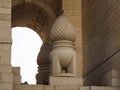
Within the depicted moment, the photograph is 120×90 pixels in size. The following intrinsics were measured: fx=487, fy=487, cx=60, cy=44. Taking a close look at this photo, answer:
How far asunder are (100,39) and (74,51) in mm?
3913

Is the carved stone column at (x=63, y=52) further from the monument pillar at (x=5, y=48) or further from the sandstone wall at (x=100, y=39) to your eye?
the monument pillar at (x=5, y=48)

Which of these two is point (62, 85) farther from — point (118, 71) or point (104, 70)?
point (104, 70)

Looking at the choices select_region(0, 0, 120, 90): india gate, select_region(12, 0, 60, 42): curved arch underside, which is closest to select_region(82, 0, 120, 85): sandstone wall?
select_region(0, 0, 120, 90): india gate

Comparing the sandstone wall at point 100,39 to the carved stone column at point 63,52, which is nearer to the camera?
the carved stone column at point 63,52

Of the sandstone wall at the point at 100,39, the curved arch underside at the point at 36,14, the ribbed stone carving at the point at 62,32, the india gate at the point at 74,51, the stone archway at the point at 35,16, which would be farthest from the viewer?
the stone archway at the point at 35,16

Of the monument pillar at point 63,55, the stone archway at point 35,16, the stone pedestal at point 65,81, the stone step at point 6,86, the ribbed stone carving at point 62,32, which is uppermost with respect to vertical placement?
the stone archway at point 35,16

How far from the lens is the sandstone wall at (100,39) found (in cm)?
1767

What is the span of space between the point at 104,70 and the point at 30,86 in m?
4.79

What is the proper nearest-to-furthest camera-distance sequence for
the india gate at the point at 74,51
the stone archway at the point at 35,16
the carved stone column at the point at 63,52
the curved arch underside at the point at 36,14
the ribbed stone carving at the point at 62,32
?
the india gate at the point at 74,51 < the carved stone column at the point at 63,52 < the ribbed stone carving at the point at 62,32 < the curved arch underside at the point at 36,14 < the stone archway at the point at 35,16

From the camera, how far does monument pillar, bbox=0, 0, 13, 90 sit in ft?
47.6

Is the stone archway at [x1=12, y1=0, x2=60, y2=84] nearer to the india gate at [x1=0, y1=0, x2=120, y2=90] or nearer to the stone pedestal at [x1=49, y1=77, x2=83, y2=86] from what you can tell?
the india gate at [x1=0, y1=0, x2=120, y2=90]

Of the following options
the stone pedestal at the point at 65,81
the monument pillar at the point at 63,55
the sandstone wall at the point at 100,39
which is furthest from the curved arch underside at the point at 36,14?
the stone pedestal at the point at 65,81

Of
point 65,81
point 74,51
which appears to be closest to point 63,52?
point 74,51

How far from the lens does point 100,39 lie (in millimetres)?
20062
